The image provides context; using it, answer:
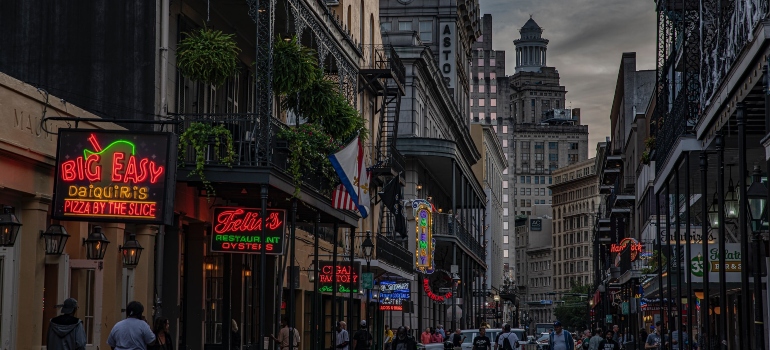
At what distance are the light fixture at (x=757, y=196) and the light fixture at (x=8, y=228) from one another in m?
9.89

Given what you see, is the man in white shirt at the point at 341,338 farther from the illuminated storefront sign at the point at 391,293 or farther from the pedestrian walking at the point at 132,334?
the pedestrian walking at the point at 132,334

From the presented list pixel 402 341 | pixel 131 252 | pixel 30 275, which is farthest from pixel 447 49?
pixel 30 275

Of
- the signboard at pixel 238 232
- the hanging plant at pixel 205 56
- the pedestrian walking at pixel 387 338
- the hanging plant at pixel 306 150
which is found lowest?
the pedestrian walking at pixel 387 338

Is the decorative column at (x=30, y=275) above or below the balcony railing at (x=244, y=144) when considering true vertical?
below

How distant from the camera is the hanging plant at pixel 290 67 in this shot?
2242 centimetres

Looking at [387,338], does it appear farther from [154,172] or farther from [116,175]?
[116,175]

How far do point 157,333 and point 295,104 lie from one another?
34.2 feet

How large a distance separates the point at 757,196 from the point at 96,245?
9521mm

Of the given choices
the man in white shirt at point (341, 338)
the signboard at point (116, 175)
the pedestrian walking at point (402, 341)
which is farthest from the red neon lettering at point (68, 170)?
the pedestrian walking at point (402, 341)

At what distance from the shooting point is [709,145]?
2095 cm

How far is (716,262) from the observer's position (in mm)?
23312

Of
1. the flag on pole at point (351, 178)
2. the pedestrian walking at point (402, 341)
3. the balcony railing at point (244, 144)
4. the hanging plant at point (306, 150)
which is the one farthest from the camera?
the pedestrian walking at point (402, 341)

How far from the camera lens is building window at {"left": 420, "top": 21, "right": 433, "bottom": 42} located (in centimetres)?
7656

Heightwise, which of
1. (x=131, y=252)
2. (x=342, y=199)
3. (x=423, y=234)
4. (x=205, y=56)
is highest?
(x=205, y=56)
